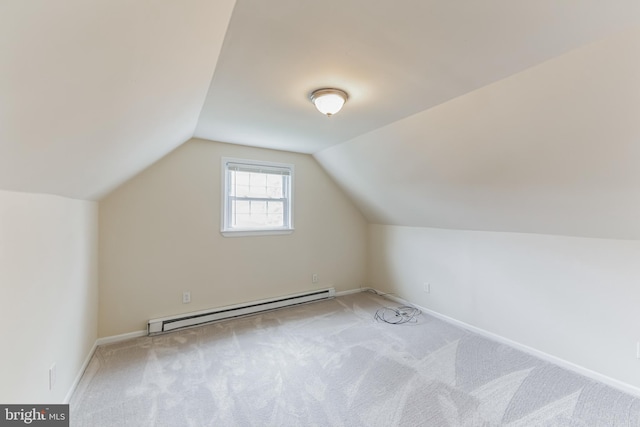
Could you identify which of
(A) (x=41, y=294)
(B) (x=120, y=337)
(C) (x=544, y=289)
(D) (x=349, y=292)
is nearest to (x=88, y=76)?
(A) (x=41, y=294)

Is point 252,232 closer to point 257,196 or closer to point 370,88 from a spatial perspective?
point 257,196

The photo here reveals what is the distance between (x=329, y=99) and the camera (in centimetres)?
200

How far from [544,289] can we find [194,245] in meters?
3.76

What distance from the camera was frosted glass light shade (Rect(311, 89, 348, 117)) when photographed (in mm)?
1972

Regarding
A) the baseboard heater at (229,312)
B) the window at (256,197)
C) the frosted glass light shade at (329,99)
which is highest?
the frosted glass light shade at (329,99)

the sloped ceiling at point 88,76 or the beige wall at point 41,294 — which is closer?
the sloped ceiling at point 88,76

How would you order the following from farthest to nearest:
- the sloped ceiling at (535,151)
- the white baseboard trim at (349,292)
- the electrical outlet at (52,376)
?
the white baseboard trim at (349,292) → the electrical outlet at (52,376) → the sloped ceiling at (535,151)

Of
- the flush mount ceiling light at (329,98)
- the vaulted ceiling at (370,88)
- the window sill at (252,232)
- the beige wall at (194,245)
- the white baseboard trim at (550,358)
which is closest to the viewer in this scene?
the vaulted ceiling at (370,88)

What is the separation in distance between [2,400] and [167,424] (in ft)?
2.97

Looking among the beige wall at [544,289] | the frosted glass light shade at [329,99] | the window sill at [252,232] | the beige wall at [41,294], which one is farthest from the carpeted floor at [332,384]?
the frosted glass light shade at [329,99]

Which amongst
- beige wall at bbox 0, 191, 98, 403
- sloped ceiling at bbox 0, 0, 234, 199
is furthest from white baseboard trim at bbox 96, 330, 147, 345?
sloped ceiling at bbox 0, 0, 234, 199

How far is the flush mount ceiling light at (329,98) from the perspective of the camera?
77.6 inches

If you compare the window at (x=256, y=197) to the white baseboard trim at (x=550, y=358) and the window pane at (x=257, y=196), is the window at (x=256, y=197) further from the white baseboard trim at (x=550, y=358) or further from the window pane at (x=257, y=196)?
the white baseboard trim at (x=550, y=358)

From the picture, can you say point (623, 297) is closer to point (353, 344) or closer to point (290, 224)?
point (353, 344)
